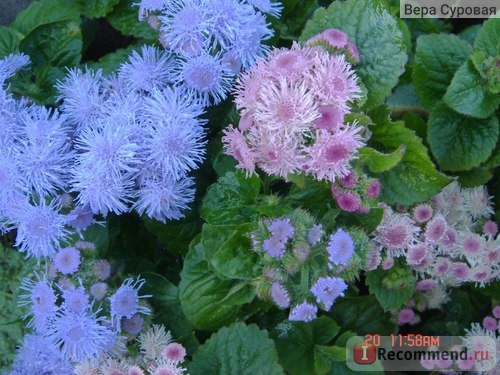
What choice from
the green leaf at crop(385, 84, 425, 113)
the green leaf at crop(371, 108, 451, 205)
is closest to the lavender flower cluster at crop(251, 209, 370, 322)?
the green leaf at crop(371, 108, 451, 205)

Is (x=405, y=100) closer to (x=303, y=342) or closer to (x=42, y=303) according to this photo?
(x=303, y=342)

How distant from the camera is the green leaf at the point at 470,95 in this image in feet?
6.36

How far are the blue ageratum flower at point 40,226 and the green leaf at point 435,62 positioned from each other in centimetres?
123

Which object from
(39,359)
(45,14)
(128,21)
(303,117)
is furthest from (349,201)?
(45,14)

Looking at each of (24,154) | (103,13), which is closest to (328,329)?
(24,154)

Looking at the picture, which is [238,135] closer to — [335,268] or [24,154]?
Result: [335,268]

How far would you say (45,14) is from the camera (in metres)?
2.31

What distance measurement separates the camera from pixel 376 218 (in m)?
1.75

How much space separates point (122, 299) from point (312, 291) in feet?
1.91

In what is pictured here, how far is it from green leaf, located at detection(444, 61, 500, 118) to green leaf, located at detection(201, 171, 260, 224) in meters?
0.68

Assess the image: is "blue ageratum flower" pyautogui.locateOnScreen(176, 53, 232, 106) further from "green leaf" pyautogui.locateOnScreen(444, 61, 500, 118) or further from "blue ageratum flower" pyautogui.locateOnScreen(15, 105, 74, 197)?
"green leaf" pyautogui.locateOnScreen(444, 61, 500, 118)

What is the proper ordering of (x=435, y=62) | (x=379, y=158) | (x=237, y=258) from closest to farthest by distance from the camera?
(x=379, y=158) < (x=237, y=258) < (x=435, y=62)

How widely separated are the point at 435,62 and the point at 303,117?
0.77m

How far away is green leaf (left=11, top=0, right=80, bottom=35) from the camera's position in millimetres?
2277
